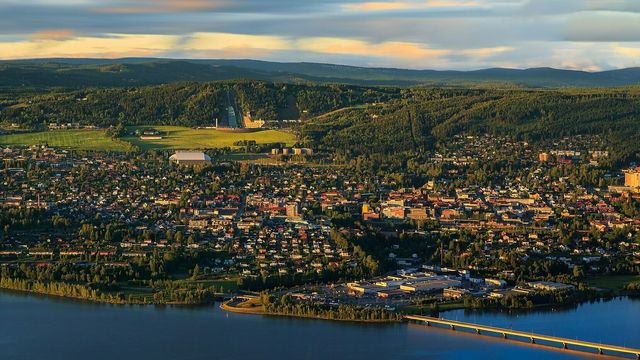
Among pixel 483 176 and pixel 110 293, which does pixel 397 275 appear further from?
pixel 483 176

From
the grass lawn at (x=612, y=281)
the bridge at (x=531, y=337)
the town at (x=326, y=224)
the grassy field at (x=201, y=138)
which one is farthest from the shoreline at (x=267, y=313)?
the grassy field at (x=201, y=138)

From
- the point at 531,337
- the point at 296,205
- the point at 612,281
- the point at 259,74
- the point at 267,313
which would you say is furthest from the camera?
the point at 259,74

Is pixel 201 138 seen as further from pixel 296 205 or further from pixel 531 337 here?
pixel 531 337

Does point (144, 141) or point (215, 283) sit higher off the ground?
point (144, 141)

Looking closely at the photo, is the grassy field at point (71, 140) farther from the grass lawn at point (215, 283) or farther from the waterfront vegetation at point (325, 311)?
the waterfront vegetation at point (325, 311)

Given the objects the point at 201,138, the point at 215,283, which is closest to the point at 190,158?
the point at 201,138

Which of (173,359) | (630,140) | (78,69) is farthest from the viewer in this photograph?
(78,69)

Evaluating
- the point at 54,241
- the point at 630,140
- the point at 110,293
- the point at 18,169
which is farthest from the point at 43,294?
the point at 630,140
